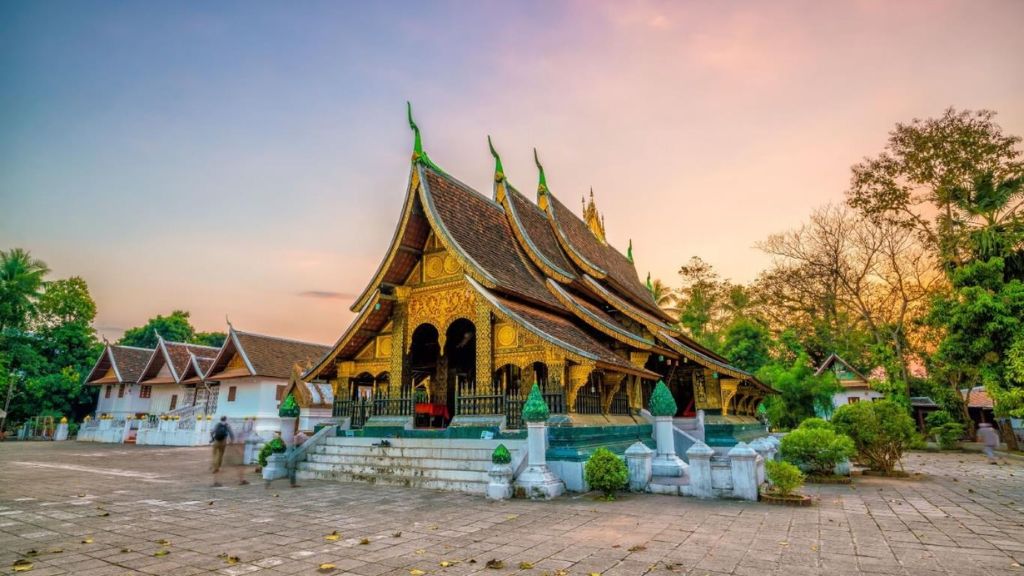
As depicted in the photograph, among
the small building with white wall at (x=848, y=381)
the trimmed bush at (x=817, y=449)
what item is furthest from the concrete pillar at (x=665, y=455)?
the small building with white wall at (x=848, y=381)

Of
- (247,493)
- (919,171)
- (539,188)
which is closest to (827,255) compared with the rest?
(919,171)

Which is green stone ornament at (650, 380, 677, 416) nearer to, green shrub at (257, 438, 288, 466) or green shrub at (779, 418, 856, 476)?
green shrub at (779, 418, 856, 476)

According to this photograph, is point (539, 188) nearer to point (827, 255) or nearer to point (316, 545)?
point (316, 545)

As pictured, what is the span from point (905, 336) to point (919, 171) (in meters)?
8.66

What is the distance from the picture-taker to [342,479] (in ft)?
31.6

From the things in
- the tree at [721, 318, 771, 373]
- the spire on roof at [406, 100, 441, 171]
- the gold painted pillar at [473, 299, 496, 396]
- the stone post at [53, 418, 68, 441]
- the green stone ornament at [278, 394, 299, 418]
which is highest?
the spire on roof at [406, 100, 441, 171]

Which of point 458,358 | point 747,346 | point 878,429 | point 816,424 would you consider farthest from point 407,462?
point 747,346

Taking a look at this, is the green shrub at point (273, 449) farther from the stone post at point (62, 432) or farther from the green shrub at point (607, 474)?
the stone post at point (62, 432)

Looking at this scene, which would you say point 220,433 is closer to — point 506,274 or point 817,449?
point 506,274

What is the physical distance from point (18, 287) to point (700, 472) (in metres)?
41.3

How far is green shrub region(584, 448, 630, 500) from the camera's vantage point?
283 inches

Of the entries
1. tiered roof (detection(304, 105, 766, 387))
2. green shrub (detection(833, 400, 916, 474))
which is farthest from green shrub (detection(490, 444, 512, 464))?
green shrub (detection(833, 400, 916, 474))

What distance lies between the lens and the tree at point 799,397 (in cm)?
2348

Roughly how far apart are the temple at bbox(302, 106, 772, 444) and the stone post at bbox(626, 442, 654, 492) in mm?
1204
